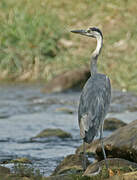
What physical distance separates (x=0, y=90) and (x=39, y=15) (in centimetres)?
326

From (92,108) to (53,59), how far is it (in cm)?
934

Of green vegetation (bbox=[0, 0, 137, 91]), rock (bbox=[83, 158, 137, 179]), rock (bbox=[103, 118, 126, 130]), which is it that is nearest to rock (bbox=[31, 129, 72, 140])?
rock (bbox=[103, 118, 126, 130])

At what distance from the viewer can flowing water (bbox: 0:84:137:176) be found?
7.58 m

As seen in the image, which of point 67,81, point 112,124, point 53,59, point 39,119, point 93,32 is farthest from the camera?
point 53,59

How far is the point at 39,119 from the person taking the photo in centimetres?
1022

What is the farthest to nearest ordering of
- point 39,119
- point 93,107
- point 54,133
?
point 39,119 → point 54,133 → point 93,107

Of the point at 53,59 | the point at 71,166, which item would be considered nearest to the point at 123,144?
the point at 71,166

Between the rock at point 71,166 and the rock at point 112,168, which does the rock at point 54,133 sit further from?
the rock at point 112,168

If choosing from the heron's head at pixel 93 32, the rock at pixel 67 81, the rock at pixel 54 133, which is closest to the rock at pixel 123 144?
the heron's head at pixel 93 32

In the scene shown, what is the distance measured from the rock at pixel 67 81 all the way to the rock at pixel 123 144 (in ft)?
21.9

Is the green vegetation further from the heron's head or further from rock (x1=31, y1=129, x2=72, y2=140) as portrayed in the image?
the heron's head

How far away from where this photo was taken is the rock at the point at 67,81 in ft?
42.8

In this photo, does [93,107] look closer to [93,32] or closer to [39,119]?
[93,32]

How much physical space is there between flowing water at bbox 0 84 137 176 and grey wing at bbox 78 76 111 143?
1251 mm
